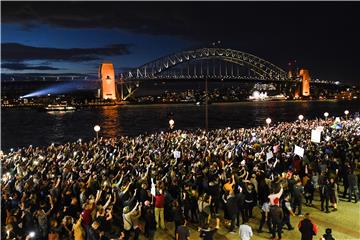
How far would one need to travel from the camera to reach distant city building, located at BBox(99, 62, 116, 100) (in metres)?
89.4

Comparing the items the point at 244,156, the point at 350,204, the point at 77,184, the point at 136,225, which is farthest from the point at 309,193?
the point at 77,184

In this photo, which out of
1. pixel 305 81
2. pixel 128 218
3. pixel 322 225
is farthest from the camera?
pixel 305 81

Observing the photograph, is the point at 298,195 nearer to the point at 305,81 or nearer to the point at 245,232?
the point at 245,232

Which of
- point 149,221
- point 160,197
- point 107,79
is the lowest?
point 149,221

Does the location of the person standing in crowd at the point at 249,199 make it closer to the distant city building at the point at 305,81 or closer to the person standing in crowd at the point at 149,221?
the person standing in crowd at the point at 149,221

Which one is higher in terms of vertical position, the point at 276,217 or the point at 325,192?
the point at 325,192

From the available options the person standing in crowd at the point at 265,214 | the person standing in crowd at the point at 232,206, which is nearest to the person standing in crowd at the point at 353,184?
the person standing in crowd at the point at 265,214

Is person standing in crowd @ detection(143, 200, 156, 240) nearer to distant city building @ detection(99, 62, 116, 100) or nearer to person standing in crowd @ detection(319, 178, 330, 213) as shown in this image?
person standing in crowd @ detection(319, 178, 330, 213)

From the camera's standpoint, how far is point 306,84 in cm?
12156

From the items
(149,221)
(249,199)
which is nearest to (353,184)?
(249,199)

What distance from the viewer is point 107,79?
91500 mm

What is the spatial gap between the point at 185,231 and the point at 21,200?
10.2ft

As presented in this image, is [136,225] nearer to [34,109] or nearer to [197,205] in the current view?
[197,205]

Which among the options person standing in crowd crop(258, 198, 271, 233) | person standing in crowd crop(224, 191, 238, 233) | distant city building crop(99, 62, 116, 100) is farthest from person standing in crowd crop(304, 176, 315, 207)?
distant city building crop(99, 62, 116, 100)
